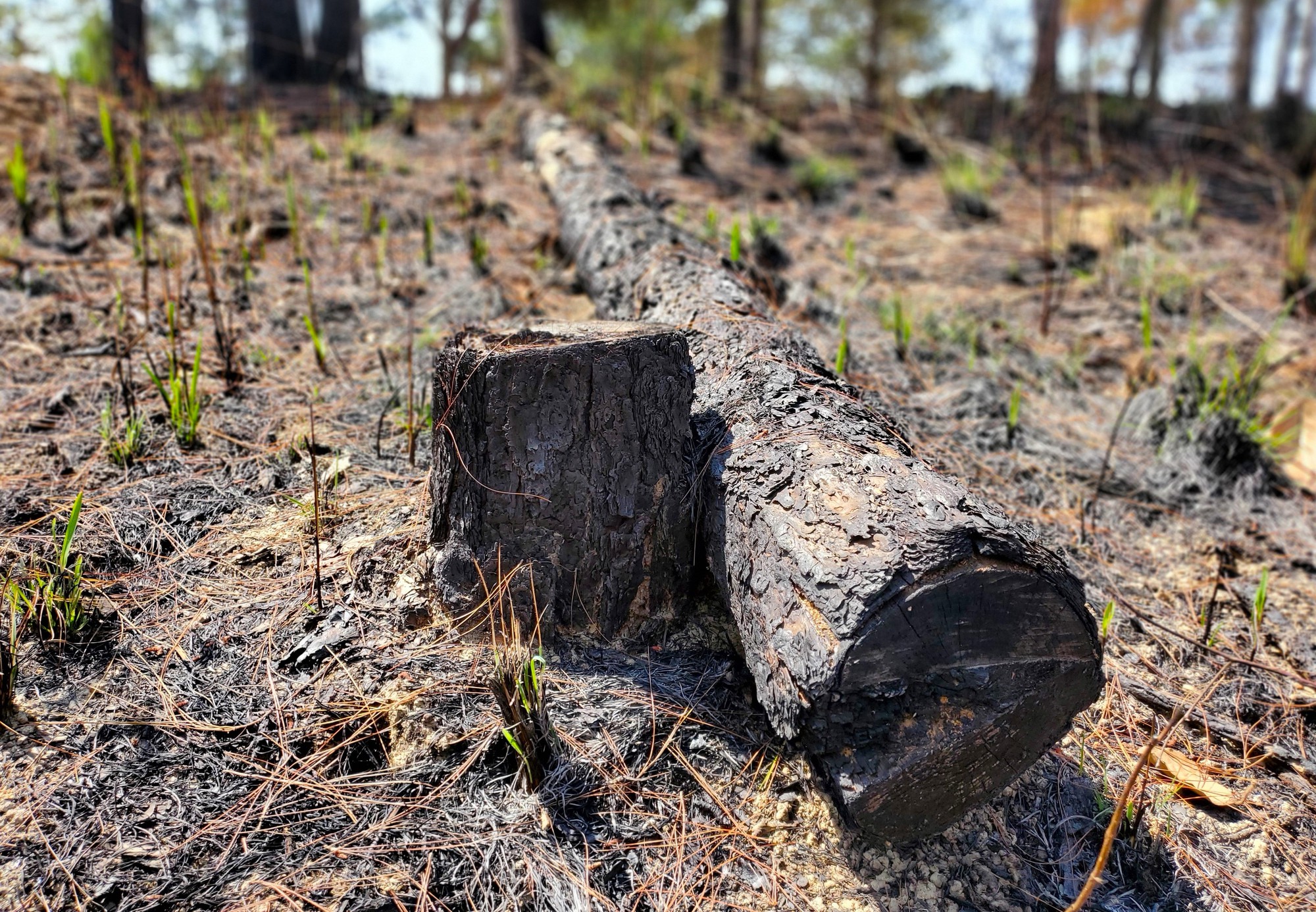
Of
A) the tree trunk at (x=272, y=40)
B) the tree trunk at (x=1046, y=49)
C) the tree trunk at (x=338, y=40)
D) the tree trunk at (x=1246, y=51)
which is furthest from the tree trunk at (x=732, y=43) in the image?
the tree trunk at (x=1246, y=51)

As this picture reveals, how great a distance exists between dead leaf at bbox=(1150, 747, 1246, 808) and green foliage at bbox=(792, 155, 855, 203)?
4543 mm

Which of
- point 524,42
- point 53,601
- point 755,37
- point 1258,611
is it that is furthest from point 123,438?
point 755,37

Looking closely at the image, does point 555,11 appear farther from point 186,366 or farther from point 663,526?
point 663,526

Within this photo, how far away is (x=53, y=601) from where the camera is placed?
1900 mm

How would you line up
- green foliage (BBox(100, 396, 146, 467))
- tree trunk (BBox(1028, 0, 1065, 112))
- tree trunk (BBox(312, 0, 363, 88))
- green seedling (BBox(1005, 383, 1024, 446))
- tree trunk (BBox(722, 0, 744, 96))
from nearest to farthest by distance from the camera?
1. green foliage (BBox(100, 396, 146, 467))
2. green seedling (BBox(1005, 383, 1024, 446))
3. tree trunk (BBox(1028, 0, 1065, 112))
4. tree trunk (BBox(312, 0, 363, 88))
5. tree trunk (BBox(722, 0, 744, 96))

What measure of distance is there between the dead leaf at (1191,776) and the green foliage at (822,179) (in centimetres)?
454

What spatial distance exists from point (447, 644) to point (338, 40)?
8.38 m

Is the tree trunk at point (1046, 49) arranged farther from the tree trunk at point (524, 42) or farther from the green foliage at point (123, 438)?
the green foliage at point (123, 438)

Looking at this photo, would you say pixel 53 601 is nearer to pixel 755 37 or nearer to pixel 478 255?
pixel 478 255

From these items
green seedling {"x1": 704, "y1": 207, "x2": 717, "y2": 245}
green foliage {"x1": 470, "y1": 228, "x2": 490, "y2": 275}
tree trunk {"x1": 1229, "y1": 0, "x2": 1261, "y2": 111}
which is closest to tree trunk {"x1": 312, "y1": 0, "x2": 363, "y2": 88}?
green foliage {"x1": 470, "y1": 228, "x2": 490, "y2": 275}

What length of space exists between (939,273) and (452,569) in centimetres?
373

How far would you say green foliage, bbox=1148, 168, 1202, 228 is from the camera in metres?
5.32

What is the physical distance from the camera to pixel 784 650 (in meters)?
1.69

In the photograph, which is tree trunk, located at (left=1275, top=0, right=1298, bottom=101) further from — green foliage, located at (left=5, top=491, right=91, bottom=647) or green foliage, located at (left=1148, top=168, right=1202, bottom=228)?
green foliage, located at (left=5, top=491, right=91, bottom=647)
